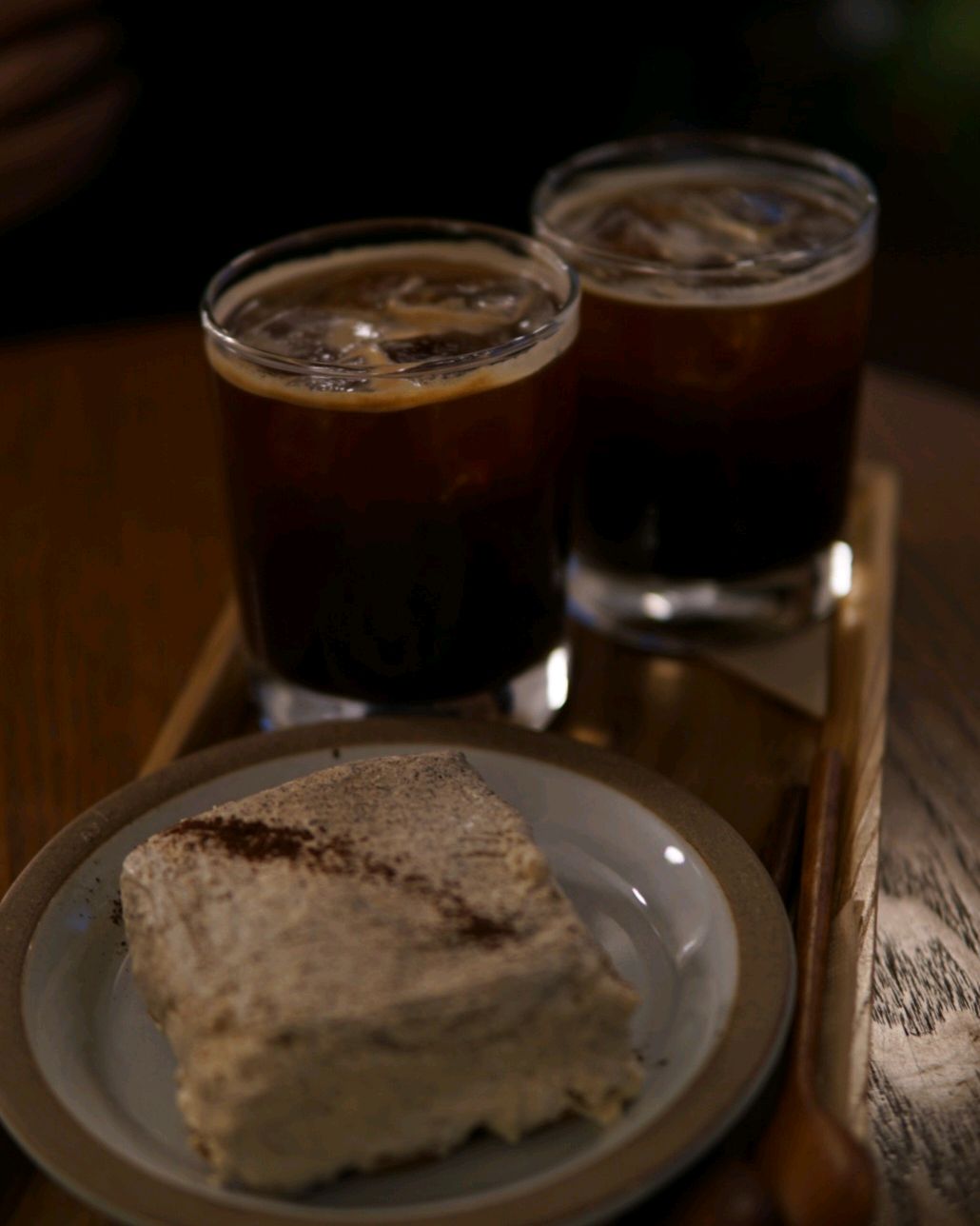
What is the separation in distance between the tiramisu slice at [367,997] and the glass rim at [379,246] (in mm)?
343

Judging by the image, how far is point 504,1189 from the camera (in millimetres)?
721

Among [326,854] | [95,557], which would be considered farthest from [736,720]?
[95,557]

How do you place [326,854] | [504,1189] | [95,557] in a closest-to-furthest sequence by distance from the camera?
[504,1189], [326,854], [95,557]

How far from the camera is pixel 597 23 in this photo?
3.33 m

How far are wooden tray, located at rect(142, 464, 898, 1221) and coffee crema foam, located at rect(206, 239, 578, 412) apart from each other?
0.30 meters

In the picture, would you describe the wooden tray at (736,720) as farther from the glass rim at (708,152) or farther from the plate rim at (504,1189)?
the glass rim at (708,152)

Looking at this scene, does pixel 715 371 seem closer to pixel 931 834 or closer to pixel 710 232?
pixel 710 232

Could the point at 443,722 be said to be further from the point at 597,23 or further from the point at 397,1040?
the point at 597,23

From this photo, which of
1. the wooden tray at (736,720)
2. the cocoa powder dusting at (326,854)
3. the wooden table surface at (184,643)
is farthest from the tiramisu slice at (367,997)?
the wooden tray at (736,720)

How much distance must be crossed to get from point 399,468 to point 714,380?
308 mm

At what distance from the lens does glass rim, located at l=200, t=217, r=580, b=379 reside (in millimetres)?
1022

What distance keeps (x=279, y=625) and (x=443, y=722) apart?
0.57 feet

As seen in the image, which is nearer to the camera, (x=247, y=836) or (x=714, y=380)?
(x=247, y=836)

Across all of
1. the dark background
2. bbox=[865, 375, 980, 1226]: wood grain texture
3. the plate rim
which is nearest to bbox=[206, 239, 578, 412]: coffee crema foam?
the plate rim
